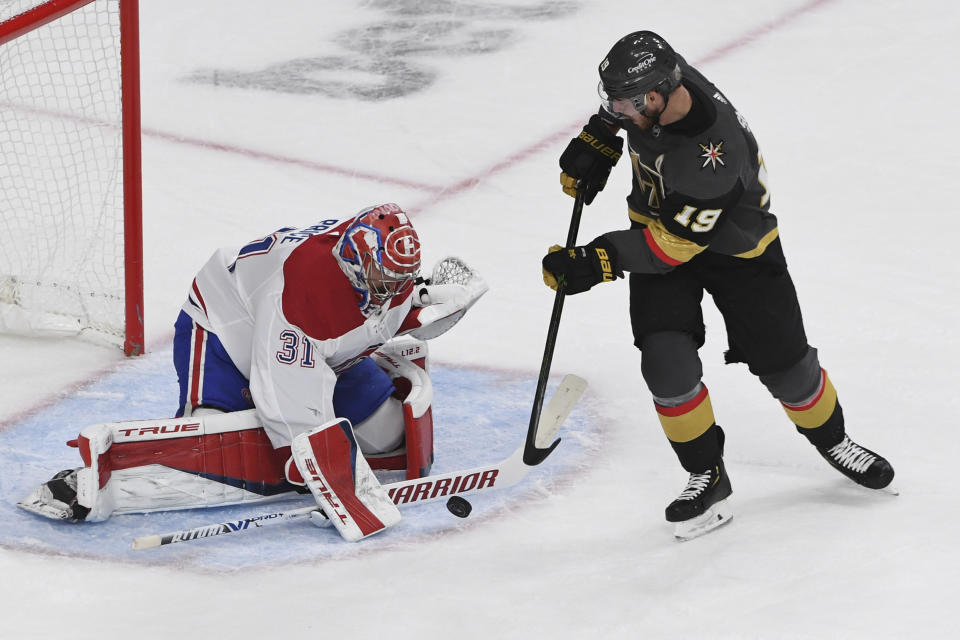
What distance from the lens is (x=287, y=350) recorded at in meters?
3.15

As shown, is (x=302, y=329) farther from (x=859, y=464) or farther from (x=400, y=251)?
(x=859, y=464)

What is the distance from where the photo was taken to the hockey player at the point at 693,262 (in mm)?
2871

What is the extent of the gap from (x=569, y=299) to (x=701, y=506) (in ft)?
5.08

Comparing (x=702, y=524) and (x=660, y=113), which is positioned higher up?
(x=660, y=113)

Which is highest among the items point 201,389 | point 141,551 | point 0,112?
point 0,112

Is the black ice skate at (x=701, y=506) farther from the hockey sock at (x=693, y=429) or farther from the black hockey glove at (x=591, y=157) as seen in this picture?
the black hockey glove at (x=591, y=157)

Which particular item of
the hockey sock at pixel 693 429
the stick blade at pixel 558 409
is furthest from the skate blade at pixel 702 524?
the stick blade at pixel 558 409

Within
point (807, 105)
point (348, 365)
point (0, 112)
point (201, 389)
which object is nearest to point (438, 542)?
point (348, 365)

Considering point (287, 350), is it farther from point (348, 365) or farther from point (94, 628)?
point (94, 628)

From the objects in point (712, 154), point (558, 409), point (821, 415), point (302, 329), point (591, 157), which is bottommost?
point (558, 409)

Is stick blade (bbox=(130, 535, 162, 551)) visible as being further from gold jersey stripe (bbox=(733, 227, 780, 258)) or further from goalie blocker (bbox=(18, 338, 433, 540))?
gold jersey stripe (bbox=(733, 227, 780, 258))

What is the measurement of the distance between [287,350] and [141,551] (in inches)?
21.4

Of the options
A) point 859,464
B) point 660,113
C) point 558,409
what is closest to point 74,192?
point 558,409

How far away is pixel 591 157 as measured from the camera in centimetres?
334
